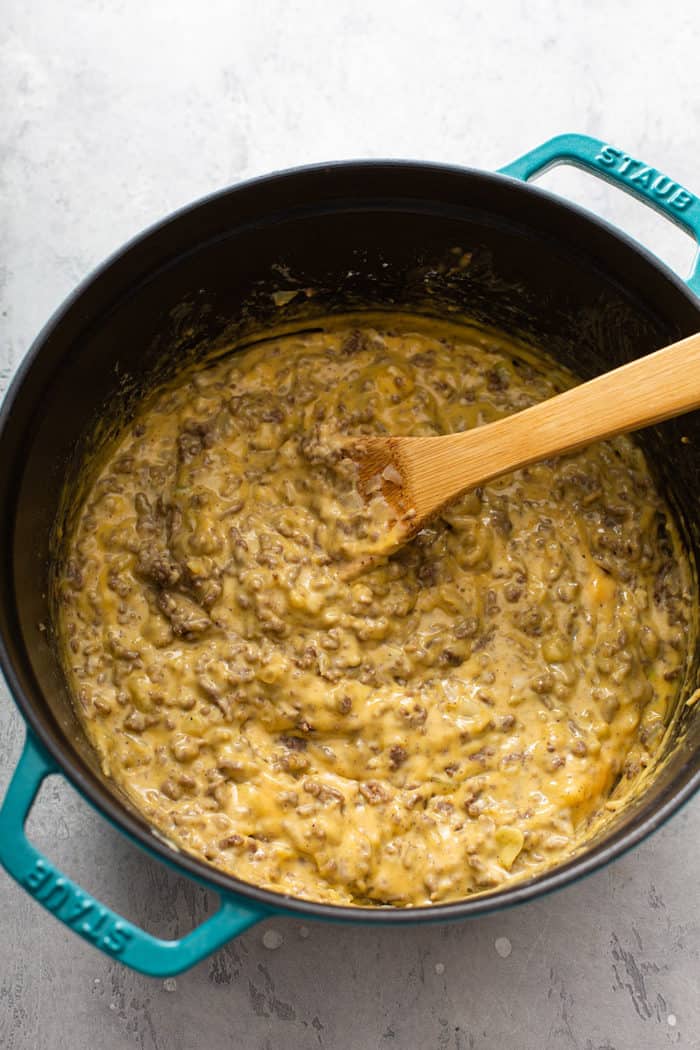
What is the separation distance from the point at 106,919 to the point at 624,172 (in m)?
1.65

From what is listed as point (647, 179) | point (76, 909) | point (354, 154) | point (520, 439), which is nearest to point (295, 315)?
point (354, 154)

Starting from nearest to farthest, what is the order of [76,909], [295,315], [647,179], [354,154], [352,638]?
[76,909]
[647,179]
[352,638]
[295,315]
[354,154]

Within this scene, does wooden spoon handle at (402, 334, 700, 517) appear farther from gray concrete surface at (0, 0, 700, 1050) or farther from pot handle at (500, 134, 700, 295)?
gray concrete surface at (0, 0, 700, 1050)

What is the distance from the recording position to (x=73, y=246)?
253 centimetres

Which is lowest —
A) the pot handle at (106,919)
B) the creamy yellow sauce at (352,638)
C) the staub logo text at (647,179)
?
the pot handle at (106,919)

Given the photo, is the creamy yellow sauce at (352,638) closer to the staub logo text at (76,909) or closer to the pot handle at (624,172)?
the staub logo text at (76,909)

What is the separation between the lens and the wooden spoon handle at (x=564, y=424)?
1.90m

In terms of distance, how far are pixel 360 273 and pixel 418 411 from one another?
337 millimetres

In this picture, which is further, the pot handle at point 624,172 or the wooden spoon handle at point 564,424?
the pot handle at point 624,172

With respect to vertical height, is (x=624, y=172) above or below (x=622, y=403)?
above

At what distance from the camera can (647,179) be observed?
2.04 meters

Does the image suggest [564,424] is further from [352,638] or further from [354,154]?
[354,154]

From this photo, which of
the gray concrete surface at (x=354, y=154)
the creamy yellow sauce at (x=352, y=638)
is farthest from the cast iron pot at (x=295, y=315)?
the gray concrete surface at (x=354, y=154)

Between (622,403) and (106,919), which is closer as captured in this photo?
(106,919)
